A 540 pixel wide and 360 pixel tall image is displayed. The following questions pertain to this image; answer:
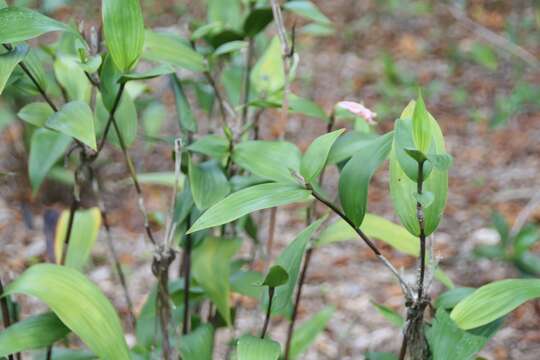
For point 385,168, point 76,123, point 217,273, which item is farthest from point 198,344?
point 385,168

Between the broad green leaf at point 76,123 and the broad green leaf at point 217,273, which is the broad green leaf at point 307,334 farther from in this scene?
the broad green leaf at point 76,123

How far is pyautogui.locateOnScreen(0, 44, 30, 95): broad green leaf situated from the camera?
2.35ft

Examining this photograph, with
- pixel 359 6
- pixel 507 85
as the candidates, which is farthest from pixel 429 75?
pixel 359 6

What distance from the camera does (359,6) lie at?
3.57m

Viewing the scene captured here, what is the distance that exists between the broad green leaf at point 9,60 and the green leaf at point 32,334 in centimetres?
28

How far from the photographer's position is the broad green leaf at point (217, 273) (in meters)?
0.97

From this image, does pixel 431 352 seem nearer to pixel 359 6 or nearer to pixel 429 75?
pixel 429 75

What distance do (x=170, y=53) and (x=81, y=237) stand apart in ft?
1.06

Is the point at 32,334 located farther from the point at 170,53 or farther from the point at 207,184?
the point at 170,53

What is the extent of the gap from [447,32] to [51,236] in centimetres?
254

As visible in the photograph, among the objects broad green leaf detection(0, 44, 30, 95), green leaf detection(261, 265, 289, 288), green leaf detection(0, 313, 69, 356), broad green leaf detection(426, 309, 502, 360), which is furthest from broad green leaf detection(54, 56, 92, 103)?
broad green leaf detection(426, 309, 502, 360)

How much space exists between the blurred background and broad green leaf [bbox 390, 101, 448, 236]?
1.18ft

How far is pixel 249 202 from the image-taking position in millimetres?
693

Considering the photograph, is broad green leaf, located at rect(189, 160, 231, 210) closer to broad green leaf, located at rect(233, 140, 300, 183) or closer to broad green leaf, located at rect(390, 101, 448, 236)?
broad green leaf, located at rect(233, 140, 300, 183)
